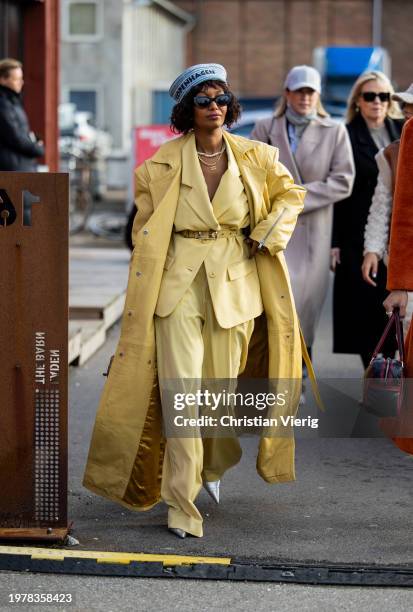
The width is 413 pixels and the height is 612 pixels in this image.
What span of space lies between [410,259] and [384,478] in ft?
5.66

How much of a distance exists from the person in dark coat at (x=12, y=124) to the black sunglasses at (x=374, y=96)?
4.49m

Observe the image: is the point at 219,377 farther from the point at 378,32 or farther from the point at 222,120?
the point at 378,32

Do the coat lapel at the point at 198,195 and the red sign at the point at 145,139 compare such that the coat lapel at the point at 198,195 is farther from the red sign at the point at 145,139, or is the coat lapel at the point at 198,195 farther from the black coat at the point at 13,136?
the red sign at the point at 145,139

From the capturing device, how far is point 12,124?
492 inches

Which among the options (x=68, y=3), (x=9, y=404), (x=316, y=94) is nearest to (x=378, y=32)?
(x=68, y=3)

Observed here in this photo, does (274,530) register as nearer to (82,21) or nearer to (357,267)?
(357,267)

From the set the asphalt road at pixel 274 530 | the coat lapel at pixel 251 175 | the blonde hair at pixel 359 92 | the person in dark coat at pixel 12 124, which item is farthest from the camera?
the person in dark coat at pixel 12 124

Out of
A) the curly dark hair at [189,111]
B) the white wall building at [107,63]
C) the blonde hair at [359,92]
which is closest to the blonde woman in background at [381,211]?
the blonde hair at [359,92]

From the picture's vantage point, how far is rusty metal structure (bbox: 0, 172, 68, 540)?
5.44 metres

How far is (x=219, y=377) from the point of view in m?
6.01

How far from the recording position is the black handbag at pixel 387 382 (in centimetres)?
584

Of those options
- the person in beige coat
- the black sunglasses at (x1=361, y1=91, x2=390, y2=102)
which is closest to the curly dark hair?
the person in beige coat

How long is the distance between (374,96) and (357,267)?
106cm

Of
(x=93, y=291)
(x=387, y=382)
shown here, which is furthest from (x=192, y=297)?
(x=93, y=291)
